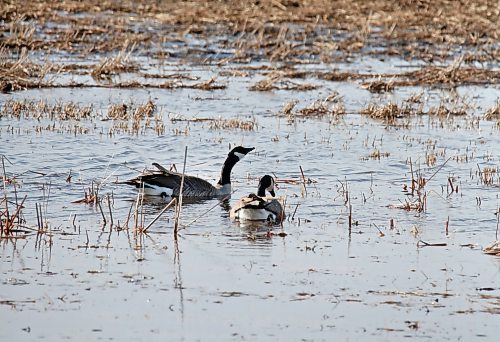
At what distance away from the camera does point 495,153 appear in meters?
16.0

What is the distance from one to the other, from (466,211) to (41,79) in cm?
1126

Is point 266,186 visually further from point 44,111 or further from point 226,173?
point 44,111

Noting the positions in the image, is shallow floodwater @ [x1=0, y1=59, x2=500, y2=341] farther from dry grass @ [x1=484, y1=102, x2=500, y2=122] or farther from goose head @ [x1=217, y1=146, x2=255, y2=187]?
dry grass @ [x1=484, y1=102, x2=500, y2=122]

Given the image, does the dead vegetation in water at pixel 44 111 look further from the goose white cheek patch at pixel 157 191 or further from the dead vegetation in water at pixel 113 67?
the goose white cheek patch at pixel 157 191

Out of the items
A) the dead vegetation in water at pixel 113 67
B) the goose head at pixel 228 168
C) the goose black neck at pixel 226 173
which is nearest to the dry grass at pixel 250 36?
the dead vegetation in water at pixel 113 67

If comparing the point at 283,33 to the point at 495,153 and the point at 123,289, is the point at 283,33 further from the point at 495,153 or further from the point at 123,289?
the point at 123,289

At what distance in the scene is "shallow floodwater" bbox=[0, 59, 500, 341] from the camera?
7.75 metres

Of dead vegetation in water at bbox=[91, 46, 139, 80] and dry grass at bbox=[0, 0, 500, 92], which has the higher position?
dry grass at bbox=[0, 0, 500, 92]

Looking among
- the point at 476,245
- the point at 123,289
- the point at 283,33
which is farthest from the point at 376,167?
the point at 283,33

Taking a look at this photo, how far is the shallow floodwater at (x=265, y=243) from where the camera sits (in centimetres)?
775

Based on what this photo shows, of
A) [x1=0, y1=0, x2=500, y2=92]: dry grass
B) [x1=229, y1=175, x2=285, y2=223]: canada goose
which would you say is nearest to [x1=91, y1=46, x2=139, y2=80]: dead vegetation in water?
[x1=0, y1=0, x2=500, y2=92]: dry grass

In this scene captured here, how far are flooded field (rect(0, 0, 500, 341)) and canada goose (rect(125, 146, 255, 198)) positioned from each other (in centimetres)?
19

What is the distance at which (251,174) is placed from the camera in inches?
585

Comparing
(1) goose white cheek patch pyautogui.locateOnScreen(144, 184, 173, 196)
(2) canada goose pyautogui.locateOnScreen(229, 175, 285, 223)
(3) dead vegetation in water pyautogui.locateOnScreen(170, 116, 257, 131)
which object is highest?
(3) dead vegetation in water pyautogui.locateOnScreen(170, 116, 257, 131)
